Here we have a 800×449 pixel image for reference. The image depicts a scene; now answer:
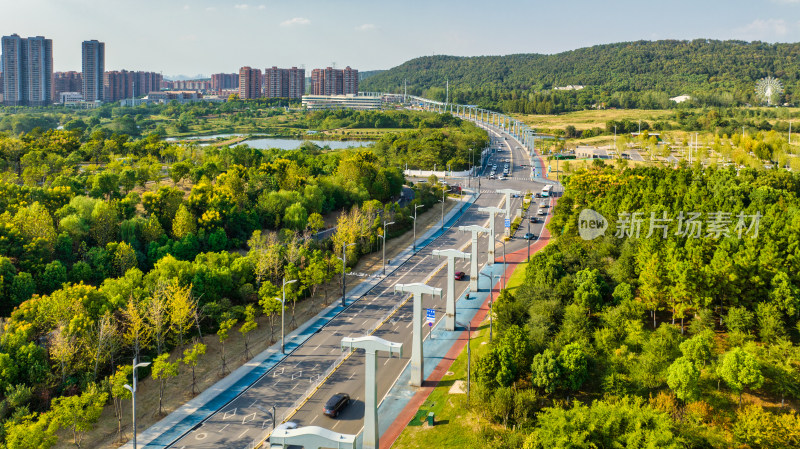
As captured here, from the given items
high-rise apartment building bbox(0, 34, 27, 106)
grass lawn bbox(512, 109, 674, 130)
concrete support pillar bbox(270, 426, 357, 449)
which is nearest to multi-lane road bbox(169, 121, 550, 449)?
concrete support pillar bbox(270, 426, 357, 449)

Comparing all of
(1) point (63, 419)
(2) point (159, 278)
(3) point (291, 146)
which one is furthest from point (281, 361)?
(3) point (291, 146)

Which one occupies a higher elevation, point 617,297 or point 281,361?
point 617,297


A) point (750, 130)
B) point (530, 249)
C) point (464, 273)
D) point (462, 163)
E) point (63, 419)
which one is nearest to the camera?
point (63, 419)

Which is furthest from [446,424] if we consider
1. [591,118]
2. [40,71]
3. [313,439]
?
[40,71]

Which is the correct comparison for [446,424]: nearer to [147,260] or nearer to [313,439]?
[313,439]

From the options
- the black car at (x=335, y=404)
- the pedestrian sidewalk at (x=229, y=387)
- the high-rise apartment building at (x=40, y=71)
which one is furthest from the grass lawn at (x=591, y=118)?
the high-rise apartment building at (x=40, y=71)

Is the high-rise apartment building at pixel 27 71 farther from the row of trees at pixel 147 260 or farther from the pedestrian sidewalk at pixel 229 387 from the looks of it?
the pedestrian sidewalk at pixel 229 387

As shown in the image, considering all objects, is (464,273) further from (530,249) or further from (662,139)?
(662,139)
